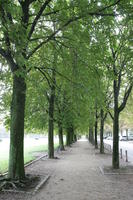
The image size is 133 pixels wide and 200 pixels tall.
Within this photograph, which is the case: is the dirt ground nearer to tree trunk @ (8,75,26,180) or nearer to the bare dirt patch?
the bare dirt patch

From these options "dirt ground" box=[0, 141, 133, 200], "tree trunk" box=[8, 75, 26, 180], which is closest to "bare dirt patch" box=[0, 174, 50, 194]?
"dirt ground" box=[0, 141, 133, 200]

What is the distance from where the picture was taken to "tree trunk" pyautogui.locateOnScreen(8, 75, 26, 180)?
894 centimetres

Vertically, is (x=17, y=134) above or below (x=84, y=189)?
above

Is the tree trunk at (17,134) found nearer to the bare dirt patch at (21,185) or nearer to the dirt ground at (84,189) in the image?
the bare dirt patch at (21,185)

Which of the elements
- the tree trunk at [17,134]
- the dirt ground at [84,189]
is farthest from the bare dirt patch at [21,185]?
the tree trunk at [17,134]

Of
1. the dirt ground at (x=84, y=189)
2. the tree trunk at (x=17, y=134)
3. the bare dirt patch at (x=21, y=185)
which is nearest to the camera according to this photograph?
A: the dirt ground at (x=84, y=189)

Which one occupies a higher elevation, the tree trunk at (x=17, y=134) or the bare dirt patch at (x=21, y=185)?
the tree trunk at (x=17, y=134)


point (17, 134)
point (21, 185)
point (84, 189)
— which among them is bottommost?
point (84, 189)

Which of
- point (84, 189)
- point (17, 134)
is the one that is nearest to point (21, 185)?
point (17, 134)

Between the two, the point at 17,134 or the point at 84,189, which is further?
the point at 17,134

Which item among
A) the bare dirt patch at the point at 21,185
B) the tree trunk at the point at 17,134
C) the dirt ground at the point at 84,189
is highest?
the tree trunk at the point at 17,134

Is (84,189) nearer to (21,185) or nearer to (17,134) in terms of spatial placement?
(21,185)

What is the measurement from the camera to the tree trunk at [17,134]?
29.3 ft

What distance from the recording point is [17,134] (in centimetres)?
897
